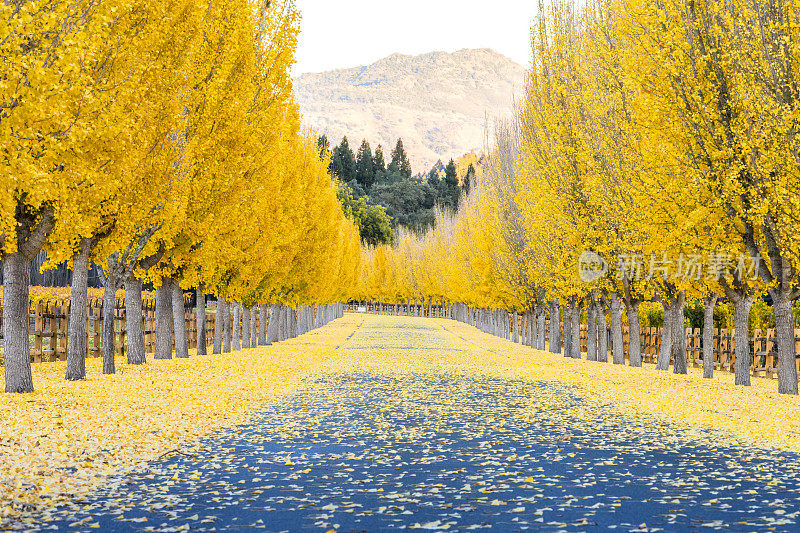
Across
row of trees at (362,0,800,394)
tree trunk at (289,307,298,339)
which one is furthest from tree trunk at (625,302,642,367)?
tree trunk at (289,307,298,339)

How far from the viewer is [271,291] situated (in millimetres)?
33812

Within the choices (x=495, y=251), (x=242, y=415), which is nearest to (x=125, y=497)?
(x=242, y=415)

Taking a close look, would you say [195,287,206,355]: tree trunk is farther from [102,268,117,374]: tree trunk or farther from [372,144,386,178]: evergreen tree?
[372,144,386,178]: evergreen tree

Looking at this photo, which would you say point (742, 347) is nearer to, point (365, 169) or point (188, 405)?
point (188, 405)

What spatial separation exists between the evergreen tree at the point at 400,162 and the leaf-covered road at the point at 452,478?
160 metres

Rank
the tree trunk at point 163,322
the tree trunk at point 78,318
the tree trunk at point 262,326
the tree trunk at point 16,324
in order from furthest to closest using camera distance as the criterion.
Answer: the tree trunk at point 262,326, the tree trunk at point 163,322, the tree trunk at point 78,318, the tree trunk at point 16,324

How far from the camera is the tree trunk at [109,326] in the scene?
63.1ft

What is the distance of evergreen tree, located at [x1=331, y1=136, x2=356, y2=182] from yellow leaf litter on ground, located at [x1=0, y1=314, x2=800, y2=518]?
129714mm

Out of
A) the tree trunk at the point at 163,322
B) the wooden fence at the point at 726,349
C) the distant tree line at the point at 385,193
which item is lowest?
the wooden fence at the point at 726,349

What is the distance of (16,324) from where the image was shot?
1507 cm

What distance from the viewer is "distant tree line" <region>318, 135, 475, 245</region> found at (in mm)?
138625

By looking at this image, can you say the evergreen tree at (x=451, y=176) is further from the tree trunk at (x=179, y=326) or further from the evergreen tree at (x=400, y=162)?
the tree trunk at (x=179, y=326)

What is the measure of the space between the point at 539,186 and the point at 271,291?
11780 mm

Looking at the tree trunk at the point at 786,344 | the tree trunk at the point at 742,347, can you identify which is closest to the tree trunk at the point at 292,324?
the tree trunk at the point at 742,347
